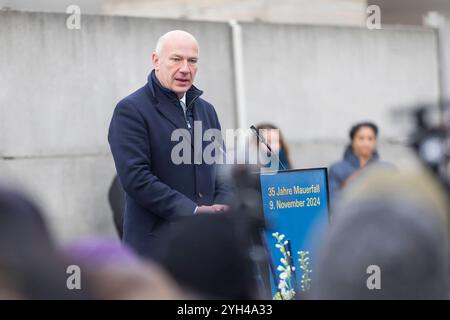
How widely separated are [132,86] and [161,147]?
144 inches

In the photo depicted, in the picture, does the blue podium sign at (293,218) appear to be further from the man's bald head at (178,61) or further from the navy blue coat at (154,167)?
the man's bald head at (178,61)

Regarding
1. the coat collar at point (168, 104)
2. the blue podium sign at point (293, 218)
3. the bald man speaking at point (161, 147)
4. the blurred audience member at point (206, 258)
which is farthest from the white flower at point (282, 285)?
the blurred audience member at point (206, 258)

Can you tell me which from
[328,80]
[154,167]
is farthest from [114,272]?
[328,80]

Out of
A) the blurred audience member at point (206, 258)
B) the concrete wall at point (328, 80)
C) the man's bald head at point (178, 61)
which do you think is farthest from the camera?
the concrete wall at point (328, 80)

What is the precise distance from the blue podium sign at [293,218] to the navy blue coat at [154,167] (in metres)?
0.23

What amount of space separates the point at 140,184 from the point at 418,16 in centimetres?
924

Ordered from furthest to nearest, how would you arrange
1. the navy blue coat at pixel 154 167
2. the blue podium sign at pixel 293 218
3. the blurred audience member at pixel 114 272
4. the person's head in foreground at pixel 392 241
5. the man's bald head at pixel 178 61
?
the blue podium sign at pixel 293 218
the man's bald head at pixel 178 61
the navy blue coat at pixel 154 167
the blurred audience member at pixel 114 272
the person's head in foreground at pixel 392 241

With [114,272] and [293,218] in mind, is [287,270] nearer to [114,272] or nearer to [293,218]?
[293,218]

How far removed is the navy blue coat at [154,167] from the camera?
425cm

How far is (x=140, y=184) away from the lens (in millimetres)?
4254

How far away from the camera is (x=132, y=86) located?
797 cm

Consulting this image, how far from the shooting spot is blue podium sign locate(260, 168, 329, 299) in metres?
4.50

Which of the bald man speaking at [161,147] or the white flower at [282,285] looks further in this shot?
the white flower at [282,285]

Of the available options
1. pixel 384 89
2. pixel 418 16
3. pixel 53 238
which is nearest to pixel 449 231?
A: pixel 53 238
